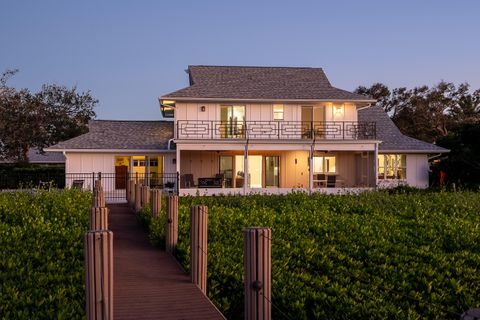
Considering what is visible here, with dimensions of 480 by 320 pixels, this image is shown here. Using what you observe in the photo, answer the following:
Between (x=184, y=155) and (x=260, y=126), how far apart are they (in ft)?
15.5

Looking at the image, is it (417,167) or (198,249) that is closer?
(198,249)

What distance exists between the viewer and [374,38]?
125 feet

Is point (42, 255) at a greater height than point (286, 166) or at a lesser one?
lesser

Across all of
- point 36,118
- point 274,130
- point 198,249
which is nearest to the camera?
point 198,249

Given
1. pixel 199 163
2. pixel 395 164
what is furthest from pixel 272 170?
pixel 395 164

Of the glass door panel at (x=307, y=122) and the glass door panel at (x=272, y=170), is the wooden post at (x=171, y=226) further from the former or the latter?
the glass door panel at (x=272, y=170)

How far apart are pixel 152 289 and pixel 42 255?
2989 millimetres

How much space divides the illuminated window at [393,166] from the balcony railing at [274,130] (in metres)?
2.51

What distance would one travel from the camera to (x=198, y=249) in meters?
8.21

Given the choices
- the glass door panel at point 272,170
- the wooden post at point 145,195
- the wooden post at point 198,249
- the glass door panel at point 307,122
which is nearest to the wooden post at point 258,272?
the wooden post at point 198,249

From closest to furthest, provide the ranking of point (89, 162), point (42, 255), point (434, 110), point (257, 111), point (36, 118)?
point (42, 255)
point (257, 111)
point (89, 162)
point (36, 118)
point (434, 110)

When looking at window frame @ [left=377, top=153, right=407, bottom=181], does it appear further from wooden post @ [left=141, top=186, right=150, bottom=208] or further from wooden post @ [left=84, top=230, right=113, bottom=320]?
wooden post @ [left=84, top=230, right=113, bottom=320]

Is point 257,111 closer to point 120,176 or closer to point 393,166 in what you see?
point 120,176

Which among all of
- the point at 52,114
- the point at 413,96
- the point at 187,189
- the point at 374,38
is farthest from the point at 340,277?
the point at 413,96
